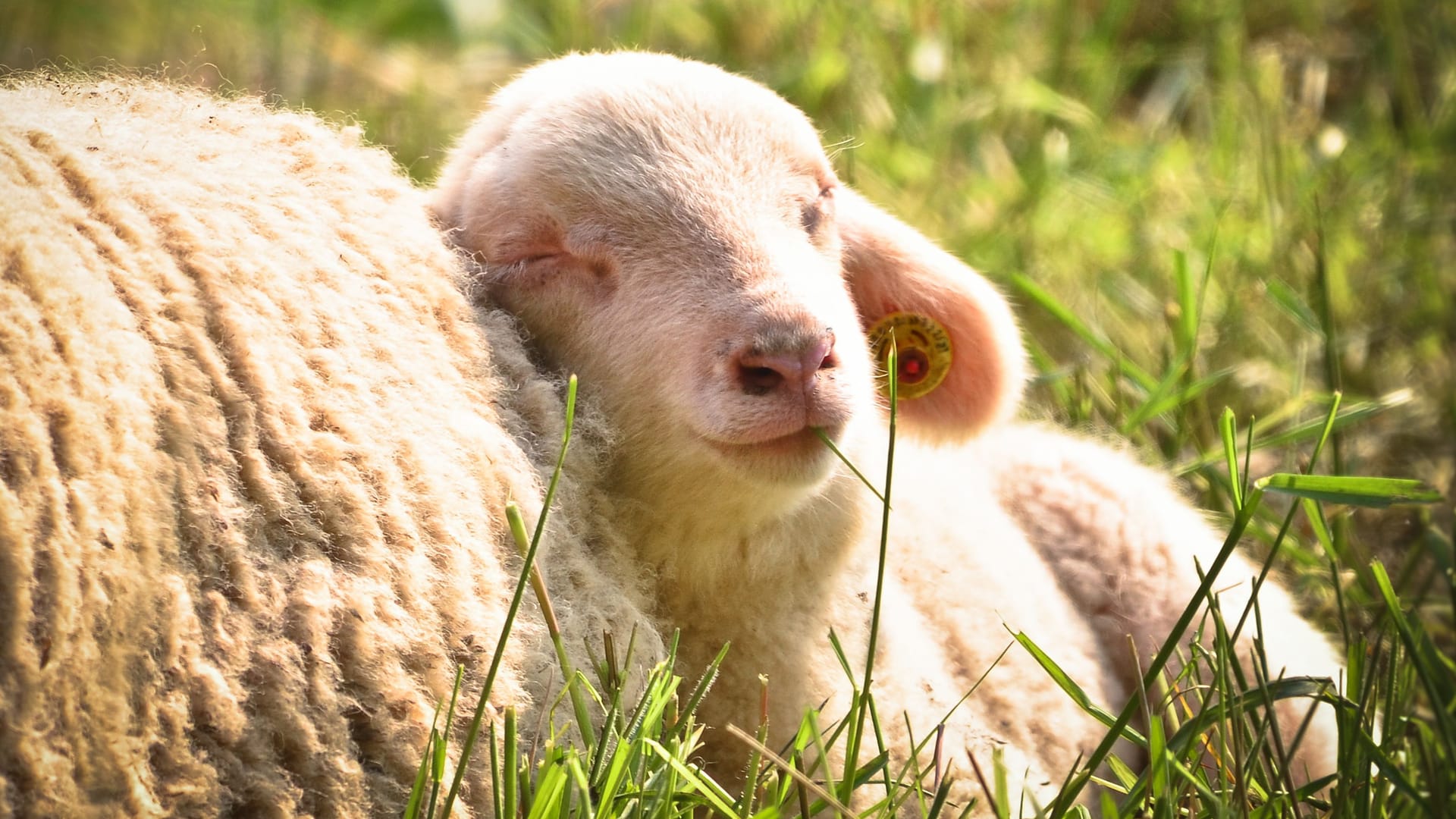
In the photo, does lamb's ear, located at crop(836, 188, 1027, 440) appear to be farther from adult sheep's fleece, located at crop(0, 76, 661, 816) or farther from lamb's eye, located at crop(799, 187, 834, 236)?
adult sheep's fleece, located at crop(0, 76, 661, 816)

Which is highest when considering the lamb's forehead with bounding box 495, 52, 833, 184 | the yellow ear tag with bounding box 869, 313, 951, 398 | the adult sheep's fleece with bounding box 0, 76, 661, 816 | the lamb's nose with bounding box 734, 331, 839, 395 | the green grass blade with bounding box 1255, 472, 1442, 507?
the lamb's forehead with bounding box 495, 52, 833, 184

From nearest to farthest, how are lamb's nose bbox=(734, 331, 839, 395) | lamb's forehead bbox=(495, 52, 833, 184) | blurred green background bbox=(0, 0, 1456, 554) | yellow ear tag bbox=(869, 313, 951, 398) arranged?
1. lamb's nose bbox=(734, 331, 839, 395)
2. lamb's forehead bbox=(495, 52, 833, 184)
3. yellow ear tag bbox=(869, 313, 951, 398)
4. blurred green background bbox=(0, 0, 1456, 554)

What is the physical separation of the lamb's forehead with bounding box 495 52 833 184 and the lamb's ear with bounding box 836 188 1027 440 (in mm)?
204

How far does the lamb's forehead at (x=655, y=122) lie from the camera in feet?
6.18

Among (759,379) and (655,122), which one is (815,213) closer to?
(655,122)

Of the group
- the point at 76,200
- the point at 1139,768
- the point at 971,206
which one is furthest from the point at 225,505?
the point at 971,206

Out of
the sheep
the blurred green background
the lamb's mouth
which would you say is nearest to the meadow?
the blurred green background

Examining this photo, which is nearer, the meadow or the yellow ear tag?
the yellow ear tag

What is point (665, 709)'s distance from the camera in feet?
5.74

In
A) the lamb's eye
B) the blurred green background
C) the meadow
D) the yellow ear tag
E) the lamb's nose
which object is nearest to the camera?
the lamb's nose

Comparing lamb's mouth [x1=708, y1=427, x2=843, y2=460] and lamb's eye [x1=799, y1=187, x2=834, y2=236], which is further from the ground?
lamb's eye [x1=799, y1=187, x2=834, y2=236]

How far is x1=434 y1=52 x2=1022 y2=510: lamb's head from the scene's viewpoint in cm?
171

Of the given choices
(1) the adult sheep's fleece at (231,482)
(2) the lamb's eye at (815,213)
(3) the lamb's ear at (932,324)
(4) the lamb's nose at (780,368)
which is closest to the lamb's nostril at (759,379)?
(4) the lamb's nose at (780,368)

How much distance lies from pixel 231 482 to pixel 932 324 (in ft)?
3.94
